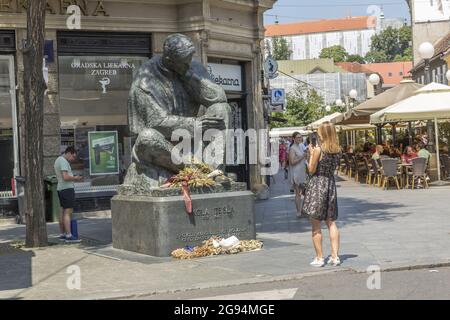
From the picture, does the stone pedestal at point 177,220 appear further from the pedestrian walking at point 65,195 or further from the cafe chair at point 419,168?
the cafe chair at point 419,168

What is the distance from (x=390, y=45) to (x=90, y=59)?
138471 mm

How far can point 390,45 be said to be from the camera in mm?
148750

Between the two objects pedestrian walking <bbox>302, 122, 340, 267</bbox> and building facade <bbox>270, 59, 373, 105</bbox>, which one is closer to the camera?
pedestrian walking <bbox>302, 122, 340, 267</bbox>

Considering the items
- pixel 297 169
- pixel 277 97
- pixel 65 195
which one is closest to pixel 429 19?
pixel 277 97

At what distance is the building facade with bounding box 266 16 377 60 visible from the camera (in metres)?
160

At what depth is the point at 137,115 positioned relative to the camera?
10406mm

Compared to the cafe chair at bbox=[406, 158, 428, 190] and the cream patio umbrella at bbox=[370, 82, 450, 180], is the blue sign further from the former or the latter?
the cafe chair at bbox=[406, 158, 428, 190]

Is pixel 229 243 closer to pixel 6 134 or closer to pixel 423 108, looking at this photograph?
pixel 6 134

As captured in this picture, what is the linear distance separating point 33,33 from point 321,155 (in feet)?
17.6

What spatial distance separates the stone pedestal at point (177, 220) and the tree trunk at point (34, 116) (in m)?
1.69

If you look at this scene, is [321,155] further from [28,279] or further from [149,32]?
[149,32]

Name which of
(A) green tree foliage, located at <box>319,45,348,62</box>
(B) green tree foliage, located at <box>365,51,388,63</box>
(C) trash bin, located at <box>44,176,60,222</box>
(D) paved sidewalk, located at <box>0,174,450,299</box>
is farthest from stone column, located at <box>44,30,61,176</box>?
(B) green tree foliage, located at <box>365,51,388,63</box>

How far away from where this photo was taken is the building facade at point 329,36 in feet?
525

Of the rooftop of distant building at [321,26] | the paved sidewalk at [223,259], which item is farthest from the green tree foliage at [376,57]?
Result: the paved sidewalk at [223,259]
